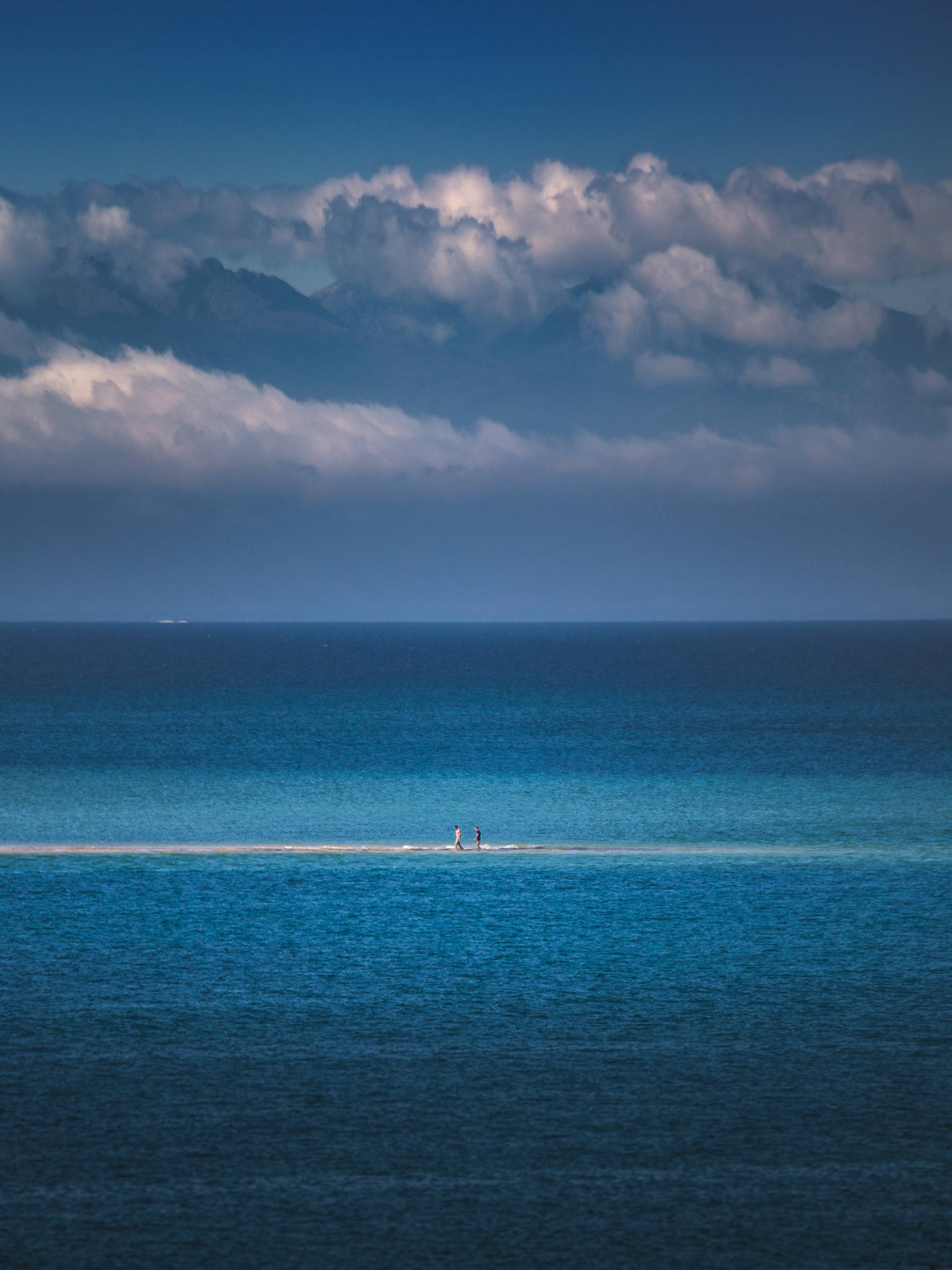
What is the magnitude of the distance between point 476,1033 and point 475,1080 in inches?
169

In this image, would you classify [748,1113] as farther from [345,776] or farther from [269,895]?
[345,776]

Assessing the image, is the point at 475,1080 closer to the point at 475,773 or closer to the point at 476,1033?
the point at 476,1033

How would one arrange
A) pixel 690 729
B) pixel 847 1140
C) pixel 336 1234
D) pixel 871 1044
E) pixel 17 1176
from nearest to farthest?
pixel 336 1234 → pixel 17 1176 → pixel 847 1140 → pixel 871 1044 → pixel 690 729

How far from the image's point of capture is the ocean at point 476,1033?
99.7 ft

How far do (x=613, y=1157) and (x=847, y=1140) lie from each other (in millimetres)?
6551

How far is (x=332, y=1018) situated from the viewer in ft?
145

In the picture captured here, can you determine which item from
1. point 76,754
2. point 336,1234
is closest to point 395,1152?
point 336,1234

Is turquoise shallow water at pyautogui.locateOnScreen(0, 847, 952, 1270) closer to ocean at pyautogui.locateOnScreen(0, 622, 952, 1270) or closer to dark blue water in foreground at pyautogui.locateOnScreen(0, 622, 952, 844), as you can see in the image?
ocean at pyautogui.locateOnScreen(0, 622, 952, 1270)

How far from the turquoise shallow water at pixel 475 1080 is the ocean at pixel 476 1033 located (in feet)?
0.40

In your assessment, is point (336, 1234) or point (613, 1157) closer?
point (336, 1234)

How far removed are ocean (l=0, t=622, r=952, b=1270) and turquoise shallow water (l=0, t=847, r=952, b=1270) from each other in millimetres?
122

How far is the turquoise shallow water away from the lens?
3005 centimetres

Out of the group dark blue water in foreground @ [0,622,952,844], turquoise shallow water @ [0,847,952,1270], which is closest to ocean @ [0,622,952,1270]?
turquoise shallow water @ [0,847,952,1270]

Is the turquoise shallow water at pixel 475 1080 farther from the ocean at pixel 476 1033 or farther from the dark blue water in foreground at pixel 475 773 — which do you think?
the dark blue water in foreground at pixel 475 773
